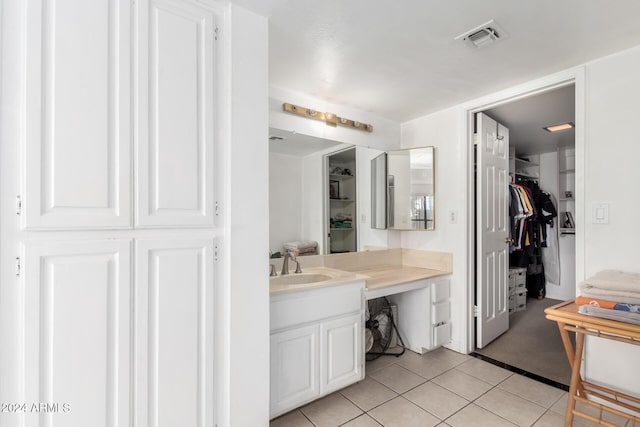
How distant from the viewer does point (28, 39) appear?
1.09 meters

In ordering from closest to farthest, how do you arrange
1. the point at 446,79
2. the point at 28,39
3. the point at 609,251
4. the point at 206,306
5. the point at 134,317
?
1. the point at 28,39
2. the point at 134,317
3. the point at 206,306
4. the point at 609,251
5. the point at 446,79

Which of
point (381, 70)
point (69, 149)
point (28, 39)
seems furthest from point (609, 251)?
point (28, 39)

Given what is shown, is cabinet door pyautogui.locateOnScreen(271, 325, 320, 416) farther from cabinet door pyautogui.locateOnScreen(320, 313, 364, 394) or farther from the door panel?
the door panel

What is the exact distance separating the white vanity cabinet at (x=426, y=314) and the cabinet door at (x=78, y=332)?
2.02 m

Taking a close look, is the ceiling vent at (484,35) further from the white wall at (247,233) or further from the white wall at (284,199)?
the white wall at (284,199)

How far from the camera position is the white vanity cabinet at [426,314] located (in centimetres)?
269

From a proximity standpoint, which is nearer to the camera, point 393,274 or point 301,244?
point 301,244

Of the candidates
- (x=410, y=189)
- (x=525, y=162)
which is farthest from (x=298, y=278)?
(x=525, y=162)

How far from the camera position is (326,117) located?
8.52 ft

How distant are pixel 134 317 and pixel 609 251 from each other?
2618 millimetres

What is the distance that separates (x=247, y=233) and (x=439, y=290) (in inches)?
76.7

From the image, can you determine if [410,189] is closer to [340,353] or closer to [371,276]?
[371,276]

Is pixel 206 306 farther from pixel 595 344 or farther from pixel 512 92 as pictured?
pixel 512 92

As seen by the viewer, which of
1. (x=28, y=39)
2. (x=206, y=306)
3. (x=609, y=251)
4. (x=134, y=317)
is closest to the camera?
(x=28, y=39)
